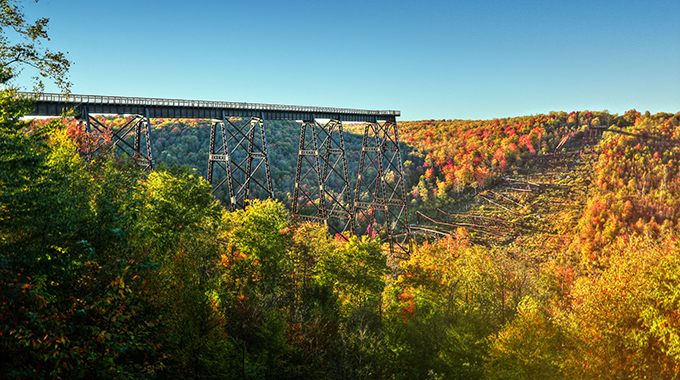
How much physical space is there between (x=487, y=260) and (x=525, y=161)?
222ft

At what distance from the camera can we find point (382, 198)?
102 ft

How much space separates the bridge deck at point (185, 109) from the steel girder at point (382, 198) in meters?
2.54

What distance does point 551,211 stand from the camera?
2598 inches

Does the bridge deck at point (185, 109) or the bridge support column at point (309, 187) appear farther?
the bridge support column at point (309, 187)

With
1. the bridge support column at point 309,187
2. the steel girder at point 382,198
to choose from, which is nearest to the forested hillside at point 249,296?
the bridge support column at point 309,187

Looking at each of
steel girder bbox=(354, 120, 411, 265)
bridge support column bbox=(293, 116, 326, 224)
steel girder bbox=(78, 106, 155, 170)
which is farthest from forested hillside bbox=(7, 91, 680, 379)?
steel girder bbox=(354, 120, 411, 265)

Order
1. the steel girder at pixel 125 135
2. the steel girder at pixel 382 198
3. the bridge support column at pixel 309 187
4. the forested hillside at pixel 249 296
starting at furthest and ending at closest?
1. the steel girder at pixel 382 198
2. the bridge support column at pixel 309 187
3. the steel girder at pixel 125 135
4. the forested hillside at pixel 249 296

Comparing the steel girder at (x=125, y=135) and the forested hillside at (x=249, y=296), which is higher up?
the steel girder at (x=125, y=135)

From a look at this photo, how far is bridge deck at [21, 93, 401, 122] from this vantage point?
17.0 metres

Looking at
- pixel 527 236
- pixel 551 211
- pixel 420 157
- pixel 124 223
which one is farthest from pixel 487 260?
pixel 420 157

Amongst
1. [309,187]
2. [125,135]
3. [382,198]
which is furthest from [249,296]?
[309,187]

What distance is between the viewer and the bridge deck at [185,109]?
55.7 ft

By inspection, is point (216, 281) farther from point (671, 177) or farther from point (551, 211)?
point (671, 177)

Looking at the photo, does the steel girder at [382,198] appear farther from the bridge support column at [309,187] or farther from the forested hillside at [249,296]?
the forested hillside at [249,296]
